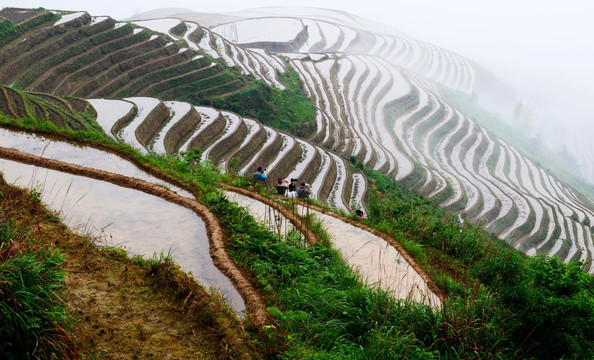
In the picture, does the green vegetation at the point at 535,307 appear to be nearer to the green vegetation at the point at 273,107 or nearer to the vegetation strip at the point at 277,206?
the vegetation strip at the point at 277,206

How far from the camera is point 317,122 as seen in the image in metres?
31.7

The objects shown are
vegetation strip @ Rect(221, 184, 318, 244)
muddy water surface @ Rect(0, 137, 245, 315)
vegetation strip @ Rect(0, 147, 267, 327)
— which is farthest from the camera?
vegetation strip @ Rect(221, 184, 318, 244)

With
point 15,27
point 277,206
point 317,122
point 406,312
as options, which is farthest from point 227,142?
point 406,312

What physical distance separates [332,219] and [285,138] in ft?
51.2

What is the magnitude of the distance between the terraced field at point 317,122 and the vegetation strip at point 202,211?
11.2 ft

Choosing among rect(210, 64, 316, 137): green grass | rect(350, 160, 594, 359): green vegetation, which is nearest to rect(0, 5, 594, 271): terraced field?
rect(210, 64, 316, 137): green grass

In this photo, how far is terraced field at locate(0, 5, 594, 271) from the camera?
774 inches

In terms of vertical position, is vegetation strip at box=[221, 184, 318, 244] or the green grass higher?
the green grass

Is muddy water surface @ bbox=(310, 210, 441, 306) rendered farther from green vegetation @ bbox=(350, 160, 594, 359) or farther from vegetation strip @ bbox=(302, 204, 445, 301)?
green vegetation @ bbox=(350, 160, 594, 359)

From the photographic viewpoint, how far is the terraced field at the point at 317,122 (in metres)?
19.7

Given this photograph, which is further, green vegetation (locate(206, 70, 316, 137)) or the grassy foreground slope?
green vegetation (locate(206, 70, 316, 137))

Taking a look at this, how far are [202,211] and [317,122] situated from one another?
26250mm

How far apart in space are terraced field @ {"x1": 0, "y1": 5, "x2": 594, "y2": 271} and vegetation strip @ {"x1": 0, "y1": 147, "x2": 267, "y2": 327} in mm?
3407

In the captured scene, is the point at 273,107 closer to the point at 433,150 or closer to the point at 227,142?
the point at 227,142
